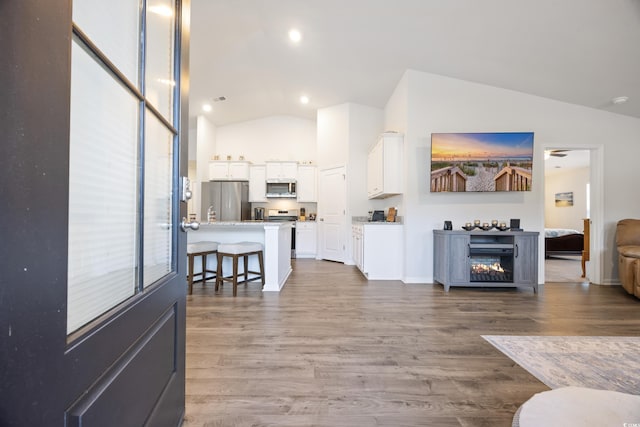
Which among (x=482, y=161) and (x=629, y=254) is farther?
(x=482, y=161)

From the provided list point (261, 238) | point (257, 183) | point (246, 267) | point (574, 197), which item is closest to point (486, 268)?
point (261, 238)

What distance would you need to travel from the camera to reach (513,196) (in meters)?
4.20

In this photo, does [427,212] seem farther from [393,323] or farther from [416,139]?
[393,323]

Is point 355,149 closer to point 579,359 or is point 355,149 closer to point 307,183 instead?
point 307,183

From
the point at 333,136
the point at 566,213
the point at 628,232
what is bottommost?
the point at 628,232

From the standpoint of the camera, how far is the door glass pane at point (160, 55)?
0.91 metres

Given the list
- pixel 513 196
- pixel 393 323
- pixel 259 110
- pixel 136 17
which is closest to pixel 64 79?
pixel 136 17

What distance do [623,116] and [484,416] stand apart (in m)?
5.25

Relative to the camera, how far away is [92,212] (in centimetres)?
64

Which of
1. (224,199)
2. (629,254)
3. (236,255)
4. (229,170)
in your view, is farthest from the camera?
(229,170)

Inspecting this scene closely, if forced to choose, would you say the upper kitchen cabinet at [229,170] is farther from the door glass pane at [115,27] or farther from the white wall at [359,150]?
the door glass pane at [115,27]

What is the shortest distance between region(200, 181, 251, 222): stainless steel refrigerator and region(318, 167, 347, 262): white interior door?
195 centimetres

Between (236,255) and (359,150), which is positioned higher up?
(359,150)

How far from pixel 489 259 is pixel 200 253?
3.84 m
